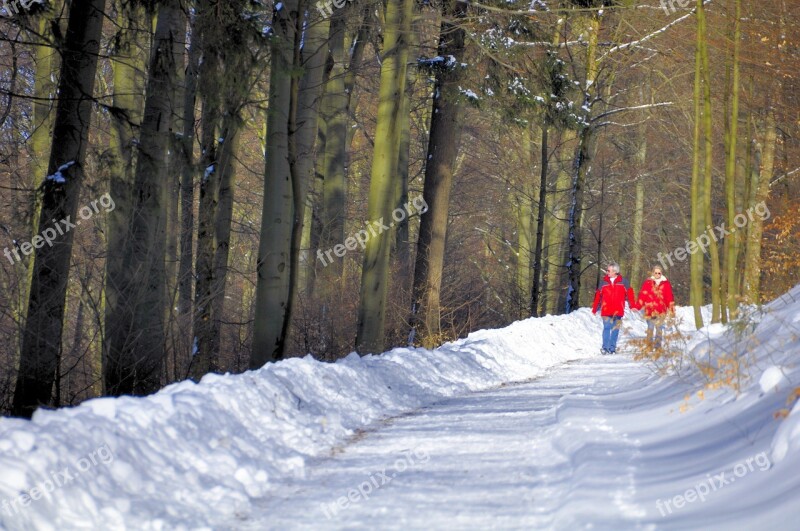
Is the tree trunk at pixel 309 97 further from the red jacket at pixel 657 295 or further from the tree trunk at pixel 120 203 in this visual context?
the red jacket at pixel 657 295

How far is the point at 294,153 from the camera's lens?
12828 mm

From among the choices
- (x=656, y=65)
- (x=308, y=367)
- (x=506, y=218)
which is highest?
(x=656, y=65)

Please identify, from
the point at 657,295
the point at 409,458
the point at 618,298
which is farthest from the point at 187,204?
the point at 409,458

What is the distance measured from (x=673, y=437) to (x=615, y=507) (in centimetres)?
178

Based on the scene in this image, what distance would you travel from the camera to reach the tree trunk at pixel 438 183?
18328 millimetres

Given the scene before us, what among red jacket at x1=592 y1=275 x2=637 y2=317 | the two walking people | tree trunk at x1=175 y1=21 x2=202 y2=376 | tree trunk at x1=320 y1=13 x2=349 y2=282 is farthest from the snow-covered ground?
tree trunk at x1=320 y1=13 x2=349 y2=282

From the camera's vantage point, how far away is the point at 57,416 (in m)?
6.23

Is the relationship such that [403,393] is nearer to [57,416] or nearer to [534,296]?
[57,416]

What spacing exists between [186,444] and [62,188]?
455 centimetres

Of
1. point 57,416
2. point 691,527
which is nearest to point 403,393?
point 57,416

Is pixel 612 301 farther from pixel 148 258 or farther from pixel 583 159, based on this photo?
pixel 148 258

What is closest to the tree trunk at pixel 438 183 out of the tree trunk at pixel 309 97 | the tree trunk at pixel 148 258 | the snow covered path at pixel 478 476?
the tree trunk at pixel 309 97

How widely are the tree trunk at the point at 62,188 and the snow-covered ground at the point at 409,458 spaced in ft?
8.47

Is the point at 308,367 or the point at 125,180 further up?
the point at 125,180
